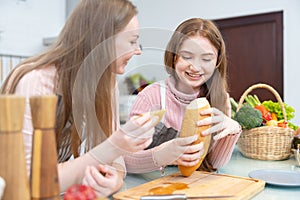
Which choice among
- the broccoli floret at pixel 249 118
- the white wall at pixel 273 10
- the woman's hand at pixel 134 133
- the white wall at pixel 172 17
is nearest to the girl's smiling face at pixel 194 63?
the woman's hand at pixel 134 133

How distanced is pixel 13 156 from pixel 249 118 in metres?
0.96

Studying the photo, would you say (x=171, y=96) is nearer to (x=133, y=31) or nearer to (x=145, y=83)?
(x=145, y=83)

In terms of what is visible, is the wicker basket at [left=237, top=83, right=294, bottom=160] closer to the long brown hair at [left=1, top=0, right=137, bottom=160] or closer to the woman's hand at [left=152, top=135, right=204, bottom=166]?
the woman's hand at [left=152, top=135, right=204, bottom=166]

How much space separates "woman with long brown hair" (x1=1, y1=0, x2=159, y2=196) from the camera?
658mm

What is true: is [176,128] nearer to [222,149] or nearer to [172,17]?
[222,149]

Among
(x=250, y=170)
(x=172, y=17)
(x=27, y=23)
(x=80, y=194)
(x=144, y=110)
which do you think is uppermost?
(x=172, y=17)

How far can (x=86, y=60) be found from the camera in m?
0.68

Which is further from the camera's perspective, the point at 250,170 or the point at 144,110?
the point at 250,170

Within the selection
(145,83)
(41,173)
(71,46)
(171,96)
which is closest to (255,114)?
(171,96)

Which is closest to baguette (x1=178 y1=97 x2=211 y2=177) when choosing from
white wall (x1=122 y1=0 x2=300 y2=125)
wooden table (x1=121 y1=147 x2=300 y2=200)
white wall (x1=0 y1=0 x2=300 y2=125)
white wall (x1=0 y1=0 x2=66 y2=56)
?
wooden table (x1=121 y1=147 x2=300 y2=200)

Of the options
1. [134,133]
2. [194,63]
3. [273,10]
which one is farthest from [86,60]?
[273,10]

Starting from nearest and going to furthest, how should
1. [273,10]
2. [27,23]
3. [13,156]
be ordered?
[13,156] < [273,10] < [27,23]

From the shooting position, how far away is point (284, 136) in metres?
1.27

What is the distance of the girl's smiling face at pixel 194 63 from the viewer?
0.85m
